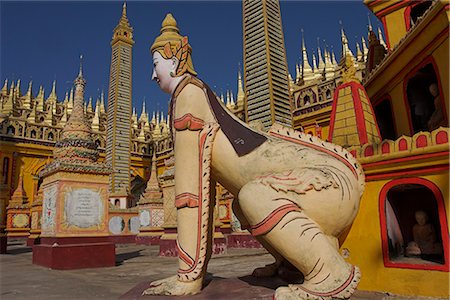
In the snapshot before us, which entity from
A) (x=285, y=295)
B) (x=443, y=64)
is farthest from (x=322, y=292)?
(x=443, y=64)

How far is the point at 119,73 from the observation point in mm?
24781

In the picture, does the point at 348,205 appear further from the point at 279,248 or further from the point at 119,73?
the point at 119,73

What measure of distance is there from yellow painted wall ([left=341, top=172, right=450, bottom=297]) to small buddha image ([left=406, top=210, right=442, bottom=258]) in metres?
0.51

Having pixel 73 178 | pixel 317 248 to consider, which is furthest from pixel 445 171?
pixel 73 178

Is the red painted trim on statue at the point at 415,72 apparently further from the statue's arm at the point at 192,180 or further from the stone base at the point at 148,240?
the stone base at the point at 148,240

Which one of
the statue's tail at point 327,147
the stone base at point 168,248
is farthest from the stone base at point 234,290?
the stone base at point 168,248

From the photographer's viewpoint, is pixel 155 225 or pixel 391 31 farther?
pixel 155 225

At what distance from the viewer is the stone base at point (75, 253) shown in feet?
25.9

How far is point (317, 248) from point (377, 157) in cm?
226

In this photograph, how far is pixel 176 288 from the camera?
274 cm

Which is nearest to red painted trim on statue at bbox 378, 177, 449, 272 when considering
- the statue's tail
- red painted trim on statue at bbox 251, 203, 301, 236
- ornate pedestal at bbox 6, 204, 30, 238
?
the statue's tail

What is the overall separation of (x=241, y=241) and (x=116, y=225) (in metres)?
7.97

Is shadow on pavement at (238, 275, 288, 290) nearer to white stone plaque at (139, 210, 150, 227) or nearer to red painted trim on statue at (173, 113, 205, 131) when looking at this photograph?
red painted trim on statue at (173, 113, 205, 131)

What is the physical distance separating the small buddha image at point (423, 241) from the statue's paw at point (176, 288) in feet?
9.31
